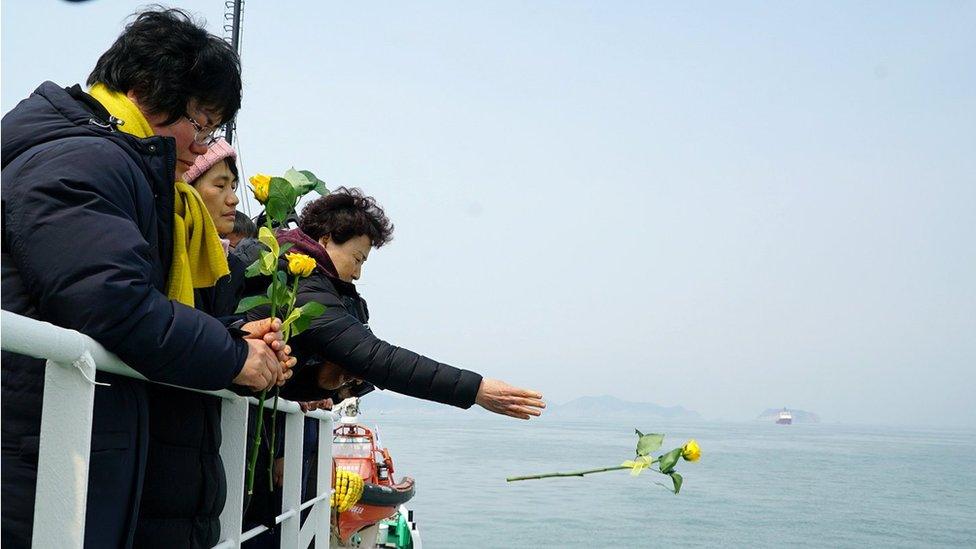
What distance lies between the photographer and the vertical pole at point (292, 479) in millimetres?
2725

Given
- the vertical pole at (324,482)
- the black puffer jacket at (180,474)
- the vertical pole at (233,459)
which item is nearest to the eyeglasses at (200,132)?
the black puffer jacket at (180,474)

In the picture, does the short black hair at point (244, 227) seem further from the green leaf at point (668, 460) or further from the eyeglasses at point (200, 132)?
the green leaf at point (668, 460)

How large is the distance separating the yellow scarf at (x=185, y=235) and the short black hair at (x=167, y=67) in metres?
0.04

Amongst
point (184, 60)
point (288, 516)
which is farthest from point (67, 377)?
point (288, 516)

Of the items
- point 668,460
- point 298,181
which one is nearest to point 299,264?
point 298,181

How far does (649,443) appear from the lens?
1.87 metres

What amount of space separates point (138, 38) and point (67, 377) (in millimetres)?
764

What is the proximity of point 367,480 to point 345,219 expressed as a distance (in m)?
11.9

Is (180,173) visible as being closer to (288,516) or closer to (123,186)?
(123,186)

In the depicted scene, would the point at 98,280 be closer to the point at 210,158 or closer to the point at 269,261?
the point at 269,261

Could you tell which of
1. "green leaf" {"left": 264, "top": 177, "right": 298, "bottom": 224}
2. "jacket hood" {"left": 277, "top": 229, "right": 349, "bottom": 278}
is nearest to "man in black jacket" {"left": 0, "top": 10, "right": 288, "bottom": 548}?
"green leaf" {"left": 264, "top": 177, "right": 298, "bottom": 224}

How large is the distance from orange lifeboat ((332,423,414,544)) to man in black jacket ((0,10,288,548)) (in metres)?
9.51

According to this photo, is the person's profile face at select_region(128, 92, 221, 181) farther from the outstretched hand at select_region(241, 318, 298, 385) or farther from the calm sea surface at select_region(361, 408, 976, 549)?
the calm sea surface at select_region(361, 408, 976, 549)

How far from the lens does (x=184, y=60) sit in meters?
1.62
